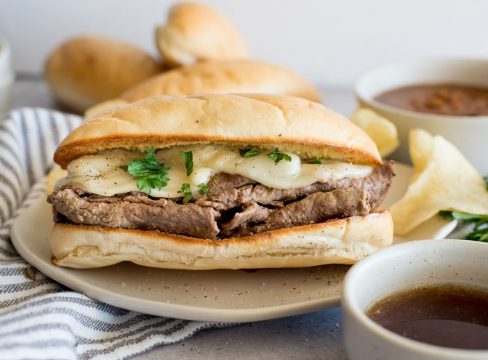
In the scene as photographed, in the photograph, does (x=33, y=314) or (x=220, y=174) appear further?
(x=220, y=174)

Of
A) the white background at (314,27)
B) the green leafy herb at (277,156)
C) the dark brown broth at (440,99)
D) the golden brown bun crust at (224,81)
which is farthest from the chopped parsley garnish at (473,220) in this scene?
the white background at (314,27)

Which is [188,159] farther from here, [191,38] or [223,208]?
[191,38]

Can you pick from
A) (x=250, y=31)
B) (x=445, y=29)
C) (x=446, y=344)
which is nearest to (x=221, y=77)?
(x=250, y=31)

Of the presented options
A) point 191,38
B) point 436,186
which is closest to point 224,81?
point 191,38

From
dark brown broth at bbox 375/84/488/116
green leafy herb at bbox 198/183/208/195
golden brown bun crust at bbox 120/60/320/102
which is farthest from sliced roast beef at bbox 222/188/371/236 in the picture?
golden brown bun crust at bbox 120/60/320/102

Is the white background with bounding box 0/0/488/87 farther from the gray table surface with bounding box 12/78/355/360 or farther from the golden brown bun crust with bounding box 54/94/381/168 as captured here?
the gray table surface with bounding box 12/78/355/360

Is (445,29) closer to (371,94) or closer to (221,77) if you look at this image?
(371,94)

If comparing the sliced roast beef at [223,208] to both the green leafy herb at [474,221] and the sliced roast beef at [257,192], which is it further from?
the green leafy herb at [474,221]

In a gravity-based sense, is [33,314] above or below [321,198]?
below
